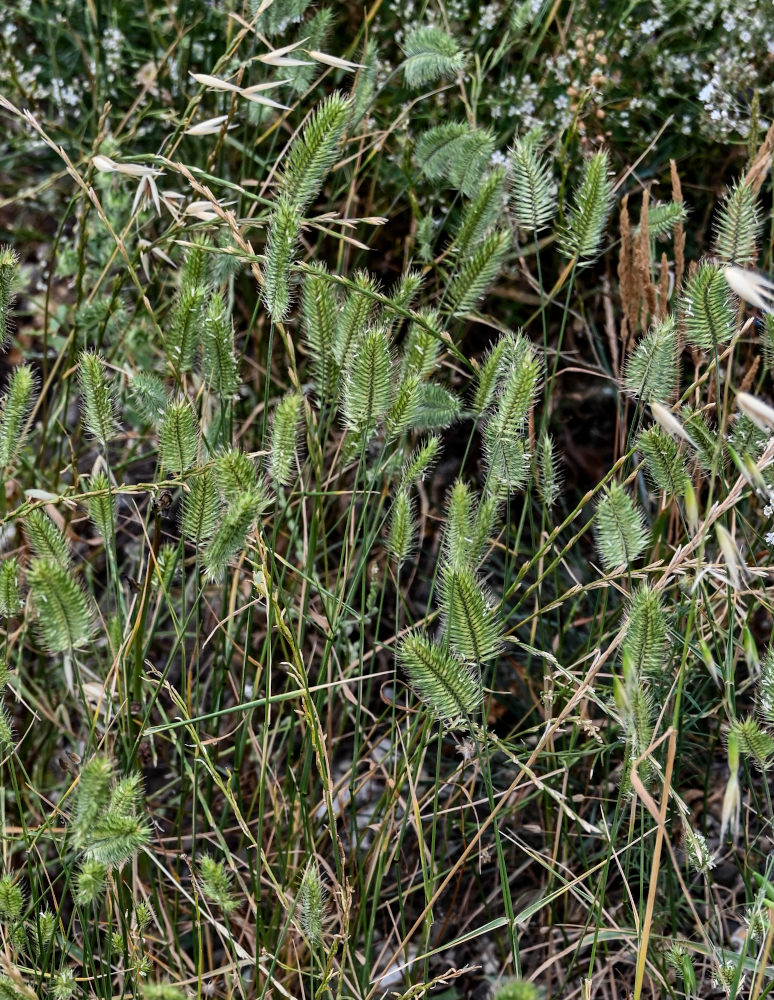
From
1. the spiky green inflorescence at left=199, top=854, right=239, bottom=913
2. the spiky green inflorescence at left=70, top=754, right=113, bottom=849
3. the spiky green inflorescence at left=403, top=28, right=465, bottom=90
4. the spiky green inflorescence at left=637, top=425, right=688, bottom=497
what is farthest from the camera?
the spiky green inflorescence at left=403, top=28, right=465, bottom=90

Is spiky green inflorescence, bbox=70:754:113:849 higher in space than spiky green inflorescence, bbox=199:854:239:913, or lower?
higher

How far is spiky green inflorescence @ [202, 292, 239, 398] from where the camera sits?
3.85ft

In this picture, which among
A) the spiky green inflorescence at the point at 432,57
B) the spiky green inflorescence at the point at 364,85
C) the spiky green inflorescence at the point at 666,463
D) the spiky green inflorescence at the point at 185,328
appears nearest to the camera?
the spiky green inflorescence at the point at 666,463

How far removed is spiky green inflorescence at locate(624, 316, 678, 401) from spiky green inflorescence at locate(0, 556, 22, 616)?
0.68 metres

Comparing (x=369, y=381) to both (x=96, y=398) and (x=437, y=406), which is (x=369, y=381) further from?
(x=96, y=398)

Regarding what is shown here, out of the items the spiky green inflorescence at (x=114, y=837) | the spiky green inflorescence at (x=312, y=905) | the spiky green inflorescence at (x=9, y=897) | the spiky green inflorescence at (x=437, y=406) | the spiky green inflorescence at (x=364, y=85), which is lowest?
Answer: the spiky green inflorescence at (x=9, y=897)

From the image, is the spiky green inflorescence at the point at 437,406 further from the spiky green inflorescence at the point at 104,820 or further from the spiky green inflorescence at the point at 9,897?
the spiky green inflorescence at the point at 9,897

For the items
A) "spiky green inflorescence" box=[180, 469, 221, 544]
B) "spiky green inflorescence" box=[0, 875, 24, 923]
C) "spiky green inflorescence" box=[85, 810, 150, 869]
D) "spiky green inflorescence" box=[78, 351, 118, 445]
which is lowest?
"spiky green inflorescence" box=[0, 875, 24, 923]

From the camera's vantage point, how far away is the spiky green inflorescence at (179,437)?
3.58 feet

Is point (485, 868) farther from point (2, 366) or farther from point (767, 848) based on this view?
point (2, 366)

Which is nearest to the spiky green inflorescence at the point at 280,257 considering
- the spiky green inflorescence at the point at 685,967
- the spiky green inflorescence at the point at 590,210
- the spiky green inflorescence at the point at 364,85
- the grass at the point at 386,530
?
the grass at the point at 386,530

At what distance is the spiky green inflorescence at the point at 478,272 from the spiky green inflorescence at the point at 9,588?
61 centimetres

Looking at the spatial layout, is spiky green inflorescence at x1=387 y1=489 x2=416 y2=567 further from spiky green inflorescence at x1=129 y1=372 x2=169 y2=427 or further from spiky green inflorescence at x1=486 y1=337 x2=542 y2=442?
spiky green inflorescence at x1=129 y1=372 x2=169 y2=427

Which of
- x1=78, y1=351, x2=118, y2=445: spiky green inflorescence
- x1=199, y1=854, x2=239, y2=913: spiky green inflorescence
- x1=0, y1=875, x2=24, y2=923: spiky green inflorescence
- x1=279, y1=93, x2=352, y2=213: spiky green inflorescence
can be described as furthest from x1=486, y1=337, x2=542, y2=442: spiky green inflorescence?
x1=0, y1=875, x2=24, y2=923: spiky green inflorescence
